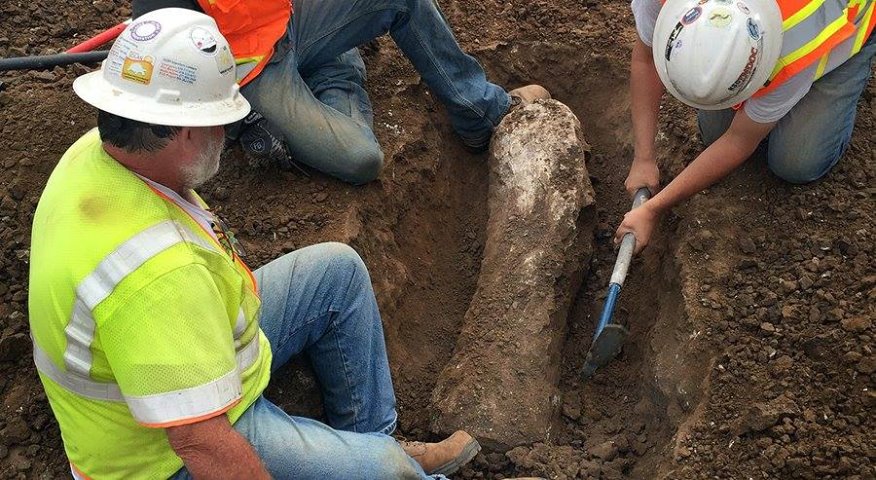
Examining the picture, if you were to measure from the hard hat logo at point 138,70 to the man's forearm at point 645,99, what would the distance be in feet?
7.10

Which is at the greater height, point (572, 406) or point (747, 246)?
point (747, 246)

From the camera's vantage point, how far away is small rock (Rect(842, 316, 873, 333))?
305cm

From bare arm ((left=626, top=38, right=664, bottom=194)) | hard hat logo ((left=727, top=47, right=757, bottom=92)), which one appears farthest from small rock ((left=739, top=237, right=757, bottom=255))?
hard hat logo ((left=727, top=47, right=757, bottom=92))

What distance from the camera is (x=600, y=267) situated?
3963mm

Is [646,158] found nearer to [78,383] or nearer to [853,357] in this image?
[853,357]

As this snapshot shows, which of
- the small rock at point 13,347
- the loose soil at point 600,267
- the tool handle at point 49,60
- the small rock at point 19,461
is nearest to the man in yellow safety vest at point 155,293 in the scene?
the small rock at point 19,461

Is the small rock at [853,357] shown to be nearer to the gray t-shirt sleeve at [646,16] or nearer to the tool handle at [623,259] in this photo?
the tool handle at [623,259]

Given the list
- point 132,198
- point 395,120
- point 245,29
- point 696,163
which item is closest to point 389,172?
point 395,120

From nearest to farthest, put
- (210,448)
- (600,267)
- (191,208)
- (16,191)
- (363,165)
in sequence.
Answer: (210,448) < (191,208) < (16,191) < (363,165) < (600,267)

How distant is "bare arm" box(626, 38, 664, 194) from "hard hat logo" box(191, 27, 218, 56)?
1979 millimetres

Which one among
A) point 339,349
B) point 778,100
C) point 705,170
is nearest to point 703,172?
point 705,170

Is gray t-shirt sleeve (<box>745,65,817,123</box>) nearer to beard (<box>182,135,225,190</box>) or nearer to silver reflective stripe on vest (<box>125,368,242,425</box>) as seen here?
beard (<box>182,135,225,190</box>)

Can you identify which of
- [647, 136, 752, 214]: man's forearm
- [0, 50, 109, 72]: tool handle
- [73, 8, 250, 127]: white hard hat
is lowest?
[647, 136, 752, 214]: man's forearm

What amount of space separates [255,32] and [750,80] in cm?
200
